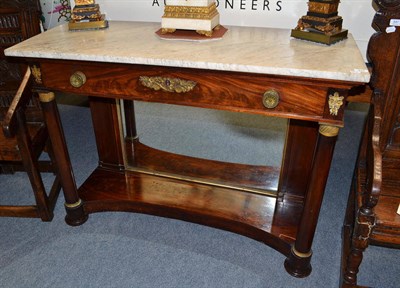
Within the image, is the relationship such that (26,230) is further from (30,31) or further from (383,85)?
(383,85)

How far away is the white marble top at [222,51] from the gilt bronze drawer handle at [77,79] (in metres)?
0.10

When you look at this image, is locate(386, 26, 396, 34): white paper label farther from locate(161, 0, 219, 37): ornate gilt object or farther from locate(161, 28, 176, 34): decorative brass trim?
locate(161, 28, 176, 34): decorative brass trim

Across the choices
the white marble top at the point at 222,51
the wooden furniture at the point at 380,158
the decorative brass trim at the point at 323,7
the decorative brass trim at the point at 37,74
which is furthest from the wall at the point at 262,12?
the decorative brass trim at the point at 37,74

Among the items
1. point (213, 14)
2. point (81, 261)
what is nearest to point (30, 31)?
point (213, 14)

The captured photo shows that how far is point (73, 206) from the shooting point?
2.19 meters

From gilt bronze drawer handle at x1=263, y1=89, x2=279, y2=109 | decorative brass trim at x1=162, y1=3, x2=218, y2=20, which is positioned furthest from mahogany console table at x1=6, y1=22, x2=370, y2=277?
decorative brass trim at x1=162, y1=3, x2=218, y2=20

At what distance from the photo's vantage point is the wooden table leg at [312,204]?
5.01 ft

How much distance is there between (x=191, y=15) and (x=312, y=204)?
3.29 feet

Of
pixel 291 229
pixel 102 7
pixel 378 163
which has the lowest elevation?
pixel 291 229

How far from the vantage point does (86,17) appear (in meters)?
1.91

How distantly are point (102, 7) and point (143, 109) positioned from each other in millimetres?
669

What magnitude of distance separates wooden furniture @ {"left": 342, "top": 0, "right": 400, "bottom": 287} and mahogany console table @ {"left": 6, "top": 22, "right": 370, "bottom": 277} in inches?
6.3

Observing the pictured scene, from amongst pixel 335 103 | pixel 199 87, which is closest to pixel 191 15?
pixel 199 87

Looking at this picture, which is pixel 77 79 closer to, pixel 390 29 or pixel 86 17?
pixel 86 17
